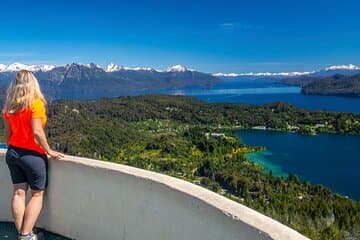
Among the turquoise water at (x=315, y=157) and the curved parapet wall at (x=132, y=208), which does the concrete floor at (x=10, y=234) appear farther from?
the turquoise water at (x=315, y=157)

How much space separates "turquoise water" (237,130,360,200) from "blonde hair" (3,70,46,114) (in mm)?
43524

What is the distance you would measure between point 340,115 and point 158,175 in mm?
102002

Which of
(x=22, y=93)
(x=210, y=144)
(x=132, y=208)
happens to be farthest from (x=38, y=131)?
(x=210, y=144)

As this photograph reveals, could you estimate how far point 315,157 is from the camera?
63.9 m

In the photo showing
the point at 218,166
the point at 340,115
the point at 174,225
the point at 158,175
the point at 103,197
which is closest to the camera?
the point at 174,225

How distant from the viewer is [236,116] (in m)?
108

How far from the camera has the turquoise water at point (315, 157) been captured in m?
50.2

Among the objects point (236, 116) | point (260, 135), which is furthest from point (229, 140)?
point (236, 116)

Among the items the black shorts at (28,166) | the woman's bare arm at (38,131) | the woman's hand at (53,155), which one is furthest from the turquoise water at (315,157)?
the woman's bare arm at (38,131)

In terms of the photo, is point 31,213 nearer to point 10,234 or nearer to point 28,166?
point 28,166

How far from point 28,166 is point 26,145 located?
167mm

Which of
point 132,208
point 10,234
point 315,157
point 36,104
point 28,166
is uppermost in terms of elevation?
point 36,104

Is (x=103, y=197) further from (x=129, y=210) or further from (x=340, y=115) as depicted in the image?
(x=340, y=115)

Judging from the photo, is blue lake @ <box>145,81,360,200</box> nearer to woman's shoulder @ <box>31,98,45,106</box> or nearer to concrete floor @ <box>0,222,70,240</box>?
concrete floor @ <box>0,222,70,240</box>
